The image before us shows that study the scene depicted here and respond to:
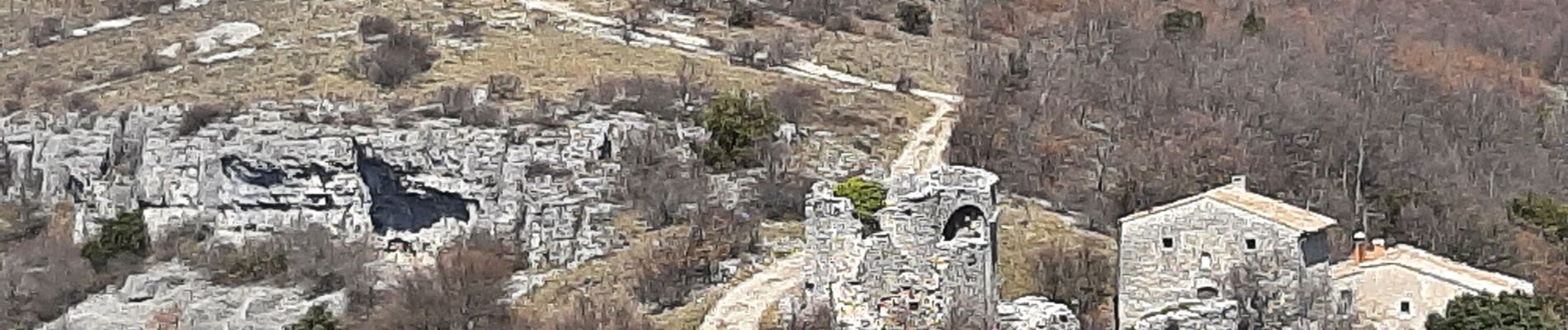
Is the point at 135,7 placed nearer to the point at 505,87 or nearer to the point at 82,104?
the point at 82,104

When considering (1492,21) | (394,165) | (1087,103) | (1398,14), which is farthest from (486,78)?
(1492,21)

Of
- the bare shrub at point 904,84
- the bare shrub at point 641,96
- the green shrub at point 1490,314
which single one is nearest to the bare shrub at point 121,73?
the bare shrub at point 641,96

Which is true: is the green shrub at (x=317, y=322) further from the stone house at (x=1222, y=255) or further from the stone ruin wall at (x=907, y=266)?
the stone house at (x=1222, y=255)

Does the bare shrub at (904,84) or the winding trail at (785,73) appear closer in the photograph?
the winding trail at (785,73)

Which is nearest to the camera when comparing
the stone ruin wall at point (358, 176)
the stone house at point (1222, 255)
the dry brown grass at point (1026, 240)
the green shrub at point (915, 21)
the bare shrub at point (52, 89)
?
the stone house at point (1222, 255)

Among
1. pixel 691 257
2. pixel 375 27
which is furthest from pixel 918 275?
pixel 375 27

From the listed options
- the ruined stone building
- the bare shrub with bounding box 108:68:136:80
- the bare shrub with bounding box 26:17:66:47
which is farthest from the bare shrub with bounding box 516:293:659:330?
the bare shrub with bounding box 26:17:66:47

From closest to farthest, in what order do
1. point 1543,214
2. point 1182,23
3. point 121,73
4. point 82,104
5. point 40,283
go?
point 40,283 < point 1543,214 < point 82,104 < point 121,73 < point 1182,23
